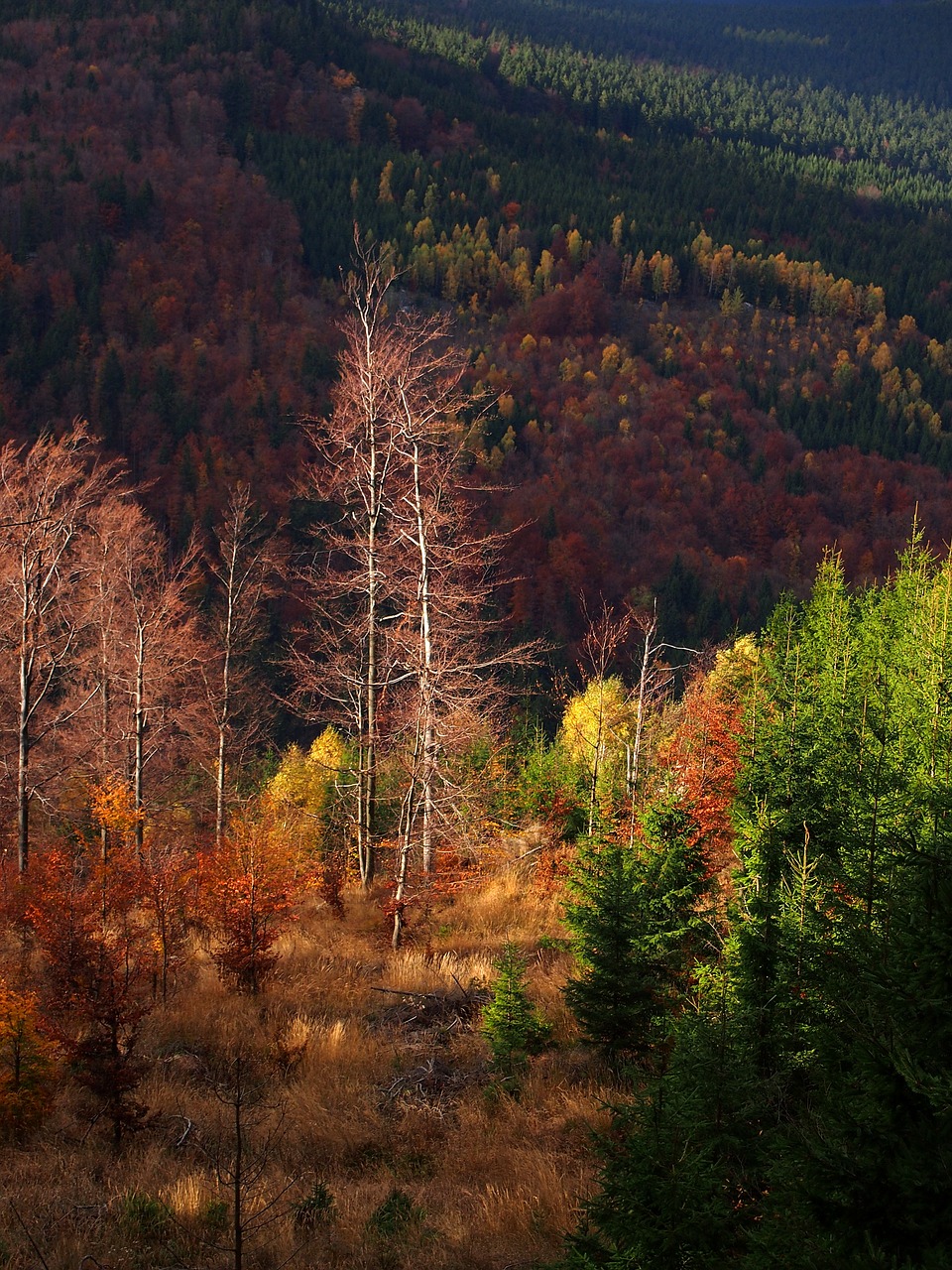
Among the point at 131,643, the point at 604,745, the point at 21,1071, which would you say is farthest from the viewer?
the point at 604,745

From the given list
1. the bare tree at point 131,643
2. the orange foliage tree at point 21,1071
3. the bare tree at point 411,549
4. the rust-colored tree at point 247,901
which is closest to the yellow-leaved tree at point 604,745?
the bare tree at point 411,549

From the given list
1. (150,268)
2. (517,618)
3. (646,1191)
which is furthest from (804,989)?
(150,268)

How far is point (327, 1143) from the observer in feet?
27.0

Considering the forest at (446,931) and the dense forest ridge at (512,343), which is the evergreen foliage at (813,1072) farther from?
the dense forest ridge at (512,343)

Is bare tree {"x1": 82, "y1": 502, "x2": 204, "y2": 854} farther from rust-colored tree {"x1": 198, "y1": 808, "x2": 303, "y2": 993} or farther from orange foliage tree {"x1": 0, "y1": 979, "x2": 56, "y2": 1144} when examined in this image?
orange foliage tree {"x1": 0, "y1": 979, "x2": 56, "y2": 1144}

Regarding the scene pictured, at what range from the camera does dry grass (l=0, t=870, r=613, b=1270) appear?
630 cm

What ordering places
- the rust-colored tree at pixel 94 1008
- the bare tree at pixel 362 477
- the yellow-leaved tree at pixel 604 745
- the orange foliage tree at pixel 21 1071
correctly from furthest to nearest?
the yellow-leaved tree at pixel 604 745
the bare tree at pixel 362 477
the rust-colored tree at pixel 94 1008
the orange foliage tree at pixel 21 1071

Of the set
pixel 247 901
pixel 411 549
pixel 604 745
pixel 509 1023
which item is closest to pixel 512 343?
pixel 604 745

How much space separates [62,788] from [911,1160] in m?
31.2

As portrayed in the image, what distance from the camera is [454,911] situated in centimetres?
1513

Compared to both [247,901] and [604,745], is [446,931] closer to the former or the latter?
[247,901]

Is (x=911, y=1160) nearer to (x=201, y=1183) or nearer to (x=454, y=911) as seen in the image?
(x=201, y=1183)

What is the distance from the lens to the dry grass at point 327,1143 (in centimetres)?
630

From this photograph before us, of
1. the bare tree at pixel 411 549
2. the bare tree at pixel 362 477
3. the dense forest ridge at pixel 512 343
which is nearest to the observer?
the bare tree at pixel 411 549
